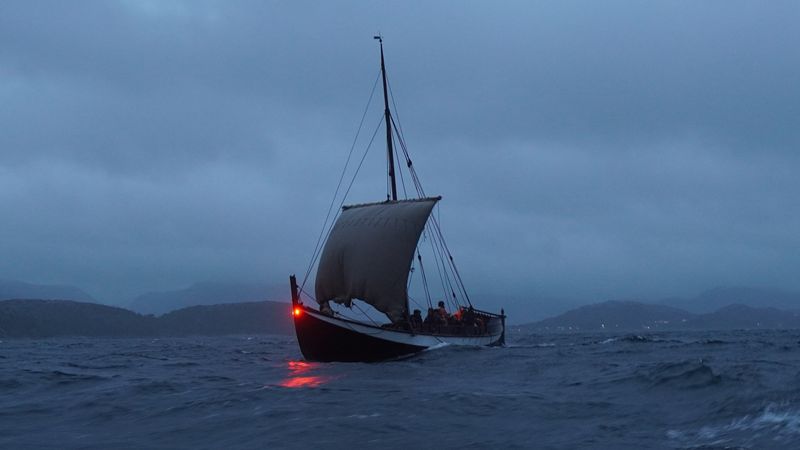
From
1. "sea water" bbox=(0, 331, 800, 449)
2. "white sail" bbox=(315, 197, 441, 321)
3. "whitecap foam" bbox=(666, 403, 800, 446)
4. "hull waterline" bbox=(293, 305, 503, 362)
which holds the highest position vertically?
"white sail" bbox=(315, 197, 441, 321)

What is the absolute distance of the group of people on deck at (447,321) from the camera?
35656mm

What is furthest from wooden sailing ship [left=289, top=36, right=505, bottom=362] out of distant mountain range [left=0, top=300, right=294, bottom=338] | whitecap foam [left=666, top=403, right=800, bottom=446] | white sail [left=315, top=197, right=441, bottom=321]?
distant mountain range [left=0, top=300, right=294, bottom=338]

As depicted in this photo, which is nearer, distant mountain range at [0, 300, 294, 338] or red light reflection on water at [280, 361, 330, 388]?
red light reflection on water at [280, 361, 330, 388]

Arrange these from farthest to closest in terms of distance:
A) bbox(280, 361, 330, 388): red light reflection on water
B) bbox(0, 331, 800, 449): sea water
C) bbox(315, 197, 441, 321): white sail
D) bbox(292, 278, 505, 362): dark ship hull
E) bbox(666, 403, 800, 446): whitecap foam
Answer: bbox(315, 197, 441, 321): white sail, bbox(292, 278, 505, 362): dark ship hull, bbox(280, 361, 330, 388): red light reflection on water, bbox(0, 331, 800, 449): sea water, bbox(666, 403, 800, 446): whitecap foam

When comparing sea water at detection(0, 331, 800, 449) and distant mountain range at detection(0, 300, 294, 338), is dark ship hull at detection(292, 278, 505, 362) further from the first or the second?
distant mountain range at detection(0, 300, 294, 338)

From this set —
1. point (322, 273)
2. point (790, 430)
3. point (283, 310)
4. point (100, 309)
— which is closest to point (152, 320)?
point (100, 309)

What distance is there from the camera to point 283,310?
187 m

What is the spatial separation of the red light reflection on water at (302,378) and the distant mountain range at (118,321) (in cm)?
11428

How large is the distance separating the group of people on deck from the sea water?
11.2m

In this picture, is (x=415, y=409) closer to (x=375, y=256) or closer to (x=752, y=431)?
(x=752, y=431)

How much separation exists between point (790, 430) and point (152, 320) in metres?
156

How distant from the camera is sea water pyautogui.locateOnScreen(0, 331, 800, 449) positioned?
40.7ft

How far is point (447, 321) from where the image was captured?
128 ft

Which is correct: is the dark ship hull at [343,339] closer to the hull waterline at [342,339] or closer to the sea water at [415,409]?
the hull waterline at [342,339]
